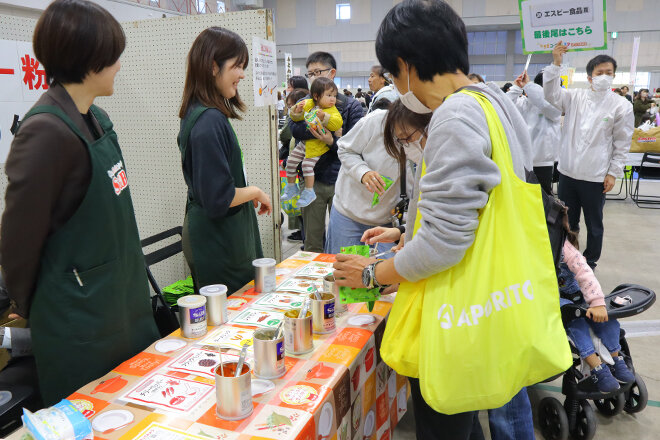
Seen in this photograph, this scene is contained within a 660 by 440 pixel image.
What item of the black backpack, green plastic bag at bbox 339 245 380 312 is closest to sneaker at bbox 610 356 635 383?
the black backpack

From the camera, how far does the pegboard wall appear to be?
277cm

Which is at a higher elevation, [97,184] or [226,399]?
[97,184]

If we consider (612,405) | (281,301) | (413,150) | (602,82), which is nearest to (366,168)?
(413,150)

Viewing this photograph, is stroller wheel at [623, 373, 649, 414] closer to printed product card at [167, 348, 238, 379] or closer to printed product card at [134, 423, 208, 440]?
printed product card at [167, 348, 238, 379]

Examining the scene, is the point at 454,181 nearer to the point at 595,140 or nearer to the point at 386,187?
the point at 386,187

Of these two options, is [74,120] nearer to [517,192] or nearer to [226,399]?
[226,399]

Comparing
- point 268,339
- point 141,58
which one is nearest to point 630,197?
point 141,58

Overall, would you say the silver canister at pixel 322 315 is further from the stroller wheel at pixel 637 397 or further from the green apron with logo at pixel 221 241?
the stroller wheel at pixel 637 397

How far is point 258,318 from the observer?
1626 millimetres

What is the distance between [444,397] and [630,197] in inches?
313

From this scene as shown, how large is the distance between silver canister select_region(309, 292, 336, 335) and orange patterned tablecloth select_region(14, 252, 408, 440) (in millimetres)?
25

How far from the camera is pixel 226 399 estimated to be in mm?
1080

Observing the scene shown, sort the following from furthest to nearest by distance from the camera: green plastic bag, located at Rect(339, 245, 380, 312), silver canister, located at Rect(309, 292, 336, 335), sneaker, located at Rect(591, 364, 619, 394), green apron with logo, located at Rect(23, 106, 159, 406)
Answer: sneaker, located at Rect(591, 364, 619, 394) → silver canister, located at Rect(309, 292, 336, 335) → green plastic bag, located at Rect(339, 245, 380, 312) → green apron with logo, located at Rect(23, 106, 159, 406)

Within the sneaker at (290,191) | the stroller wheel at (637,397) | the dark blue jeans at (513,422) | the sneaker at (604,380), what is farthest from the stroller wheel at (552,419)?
the sneaker at (290,191)
